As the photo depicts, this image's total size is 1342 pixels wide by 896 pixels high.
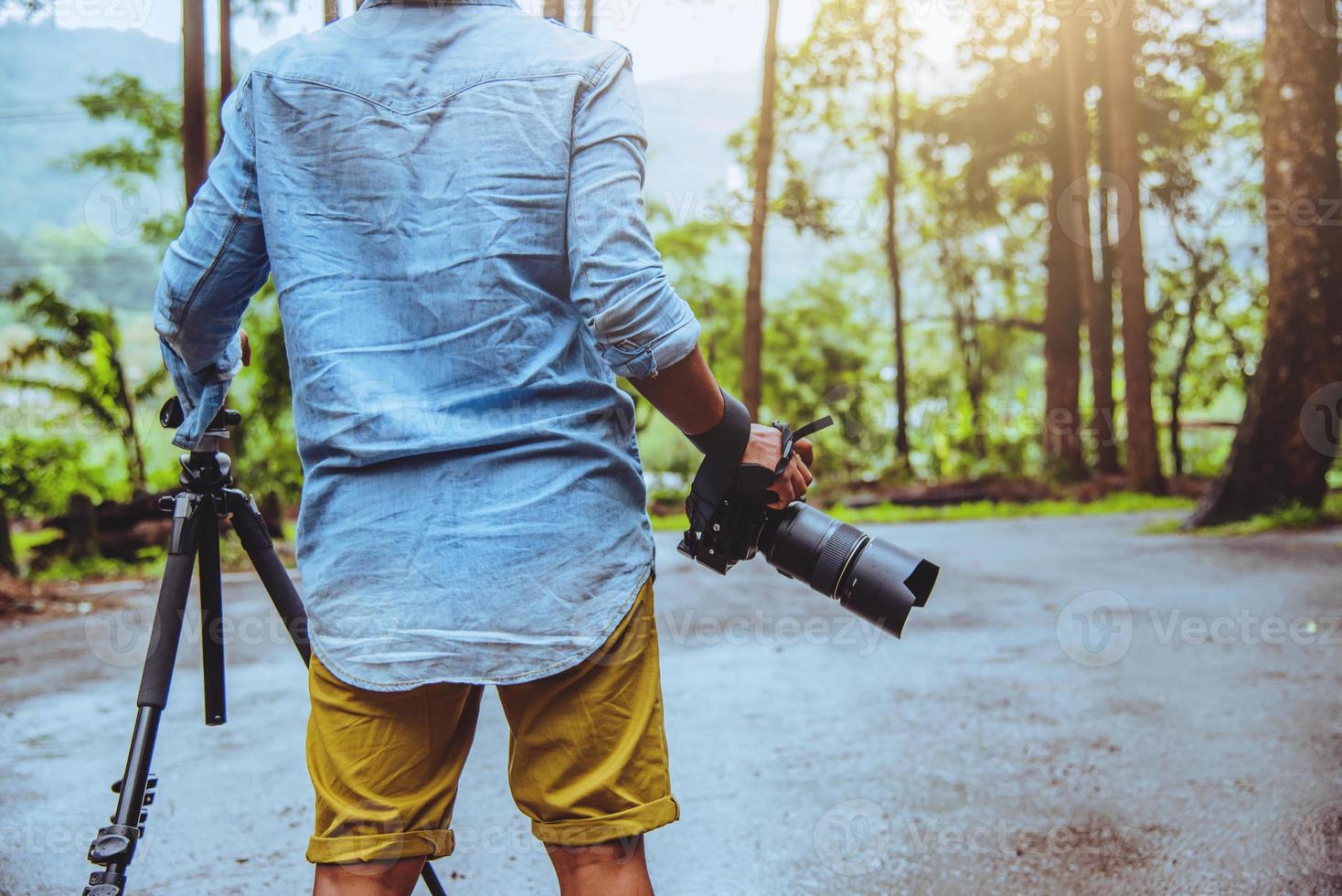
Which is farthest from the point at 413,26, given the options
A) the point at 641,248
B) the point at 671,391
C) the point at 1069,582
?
the point at 1069,582

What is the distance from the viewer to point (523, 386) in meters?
1.68

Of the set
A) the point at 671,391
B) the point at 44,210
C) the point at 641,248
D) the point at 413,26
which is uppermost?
the point at 44,210

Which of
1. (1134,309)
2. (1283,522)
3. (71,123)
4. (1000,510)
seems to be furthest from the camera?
(71,123)

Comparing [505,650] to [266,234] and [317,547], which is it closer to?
[317,547]

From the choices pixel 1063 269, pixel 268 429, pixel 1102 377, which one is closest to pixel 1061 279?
pixel 1063 269

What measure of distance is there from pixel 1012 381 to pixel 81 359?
26920mm

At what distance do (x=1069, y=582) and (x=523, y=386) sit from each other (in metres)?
7.36

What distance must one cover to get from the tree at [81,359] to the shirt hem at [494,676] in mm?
14215

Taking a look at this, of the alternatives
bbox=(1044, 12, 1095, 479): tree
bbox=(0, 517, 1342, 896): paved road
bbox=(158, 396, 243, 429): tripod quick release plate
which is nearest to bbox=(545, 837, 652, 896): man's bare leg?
bbox=(158, 396, 243, 429): tripod quick release plate

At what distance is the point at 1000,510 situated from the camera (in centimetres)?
1656

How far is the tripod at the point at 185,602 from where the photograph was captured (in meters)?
1.89

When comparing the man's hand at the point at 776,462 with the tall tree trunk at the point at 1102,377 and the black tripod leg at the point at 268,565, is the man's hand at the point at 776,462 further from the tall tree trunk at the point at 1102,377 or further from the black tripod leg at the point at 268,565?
the tall tree trunk at the point at 1102,377

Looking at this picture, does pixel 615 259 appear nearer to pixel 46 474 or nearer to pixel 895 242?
pixel 46 474

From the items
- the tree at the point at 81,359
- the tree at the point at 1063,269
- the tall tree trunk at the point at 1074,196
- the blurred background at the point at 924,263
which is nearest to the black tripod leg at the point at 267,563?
the blurred background at the point at 924,263
